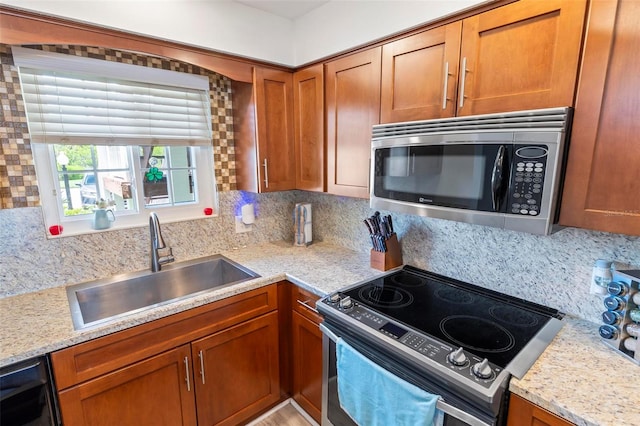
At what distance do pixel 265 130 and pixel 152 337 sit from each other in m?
1.25

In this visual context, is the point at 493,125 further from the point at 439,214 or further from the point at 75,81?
the point at 75,81

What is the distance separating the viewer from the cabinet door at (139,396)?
3.92ft

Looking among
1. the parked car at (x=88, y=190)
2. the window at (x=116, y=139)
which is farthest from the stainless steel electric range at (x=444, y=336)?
the parked car at (x=88, y=190)

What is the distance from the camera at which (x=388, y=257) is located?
177 cm

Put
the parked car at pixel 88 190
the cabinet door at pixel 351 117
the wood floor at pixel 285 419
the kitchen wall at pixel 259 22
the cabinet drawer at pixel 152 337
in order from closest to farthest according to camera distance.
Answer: the cabinet drawer at pixel 152 337
the kitchen wall at pixel 259 22
the cabinet door at pixel 351 117
the parked car at pixel 88 190
the wood floor at pixel 285 419

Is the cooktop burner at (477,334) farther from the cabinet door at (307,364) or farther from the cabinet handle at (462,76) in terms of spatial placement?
the cabinet handle at (462,76)

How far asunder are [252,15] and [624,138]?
5.93 ft

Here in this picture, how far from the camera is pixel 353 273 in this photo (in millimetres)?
1732

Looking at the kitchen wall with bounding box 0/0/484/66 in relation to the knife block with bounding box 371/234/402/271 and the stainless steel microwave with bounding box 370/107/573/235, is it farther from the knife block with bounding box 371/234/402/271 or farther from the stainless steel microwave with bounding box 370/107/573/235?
the knife block with bounding box 371/234/402/271

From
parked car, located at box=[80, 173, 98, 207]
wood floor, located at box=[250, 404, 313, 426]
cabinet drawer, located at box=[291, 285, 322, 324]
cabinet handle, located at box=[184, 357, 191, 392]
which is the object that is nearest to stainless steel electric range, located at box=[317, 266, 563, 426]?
cabinet drawer, located at box=[291, 285, 322, 324]

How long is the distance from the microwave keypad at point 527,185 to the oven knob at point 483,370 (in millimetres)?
499

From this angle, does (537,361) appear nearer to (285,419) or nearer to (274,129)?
(285,419)

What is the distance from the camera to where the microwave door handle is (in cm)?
106

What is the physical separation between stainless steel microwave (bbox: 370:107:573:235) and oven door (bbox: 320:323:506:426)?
1.92ft
